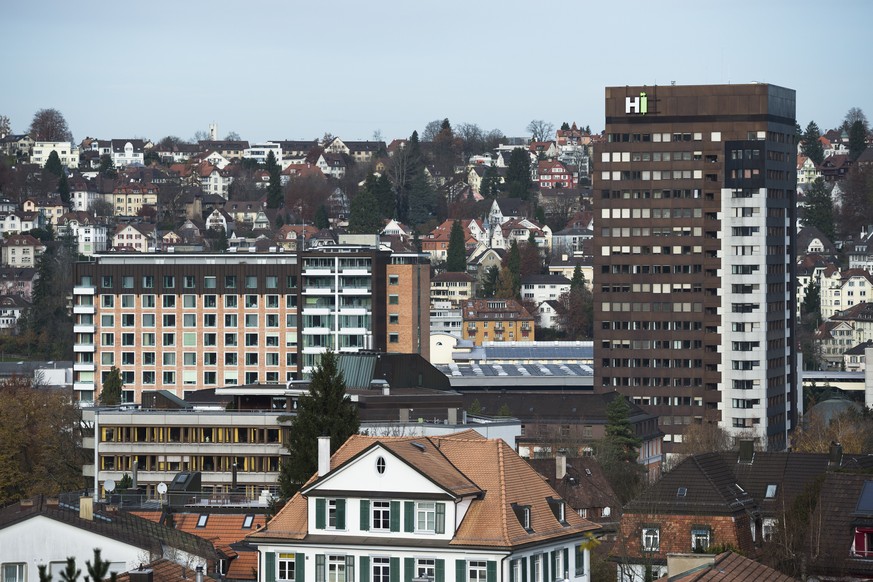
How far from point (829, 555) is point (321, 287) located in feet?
346

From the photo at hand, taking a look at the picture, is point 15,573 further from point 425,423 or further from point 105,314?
point 105,314

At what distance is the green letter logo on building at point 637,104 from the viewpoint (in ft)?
531

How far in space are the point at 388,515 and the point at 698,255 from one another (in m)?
107

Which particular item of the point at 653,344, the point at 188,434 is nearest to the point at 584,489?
the point at 188,434

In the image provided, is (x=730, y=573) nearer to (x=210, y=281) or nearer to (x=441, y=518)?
(x=441, y=518)

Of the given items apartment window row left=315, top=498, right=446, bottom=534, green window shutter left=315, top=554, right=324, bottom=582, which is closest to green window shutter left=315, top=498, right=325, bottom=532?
apartment window row left=315, top=498, right=446, bottom=534

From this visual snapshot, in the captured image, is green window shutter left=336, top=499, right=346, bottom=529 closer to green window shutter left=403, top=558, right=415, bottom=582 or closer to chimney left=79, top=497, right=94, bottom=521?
green window shutter left=403, top=558, right=415, bottom=582

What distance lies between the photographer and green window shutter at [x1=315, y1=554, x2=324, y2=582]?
57906mm

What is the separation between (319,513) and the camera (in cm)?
5856

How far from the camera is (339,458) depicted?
197 feet

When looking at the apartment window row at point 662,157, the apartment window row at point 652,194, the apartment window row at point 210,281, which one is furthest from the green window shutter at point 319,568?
the apartment window row at point 662,157

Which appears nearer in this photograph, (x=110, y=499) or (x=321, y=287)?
(x=110, y=499)

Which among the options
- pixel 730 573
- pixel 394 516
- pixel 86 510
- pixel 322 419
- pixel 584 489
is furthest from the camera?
pixel 584 489

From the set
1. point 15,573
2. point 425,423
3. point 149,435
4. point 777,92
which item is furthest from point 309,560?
point 777,92
